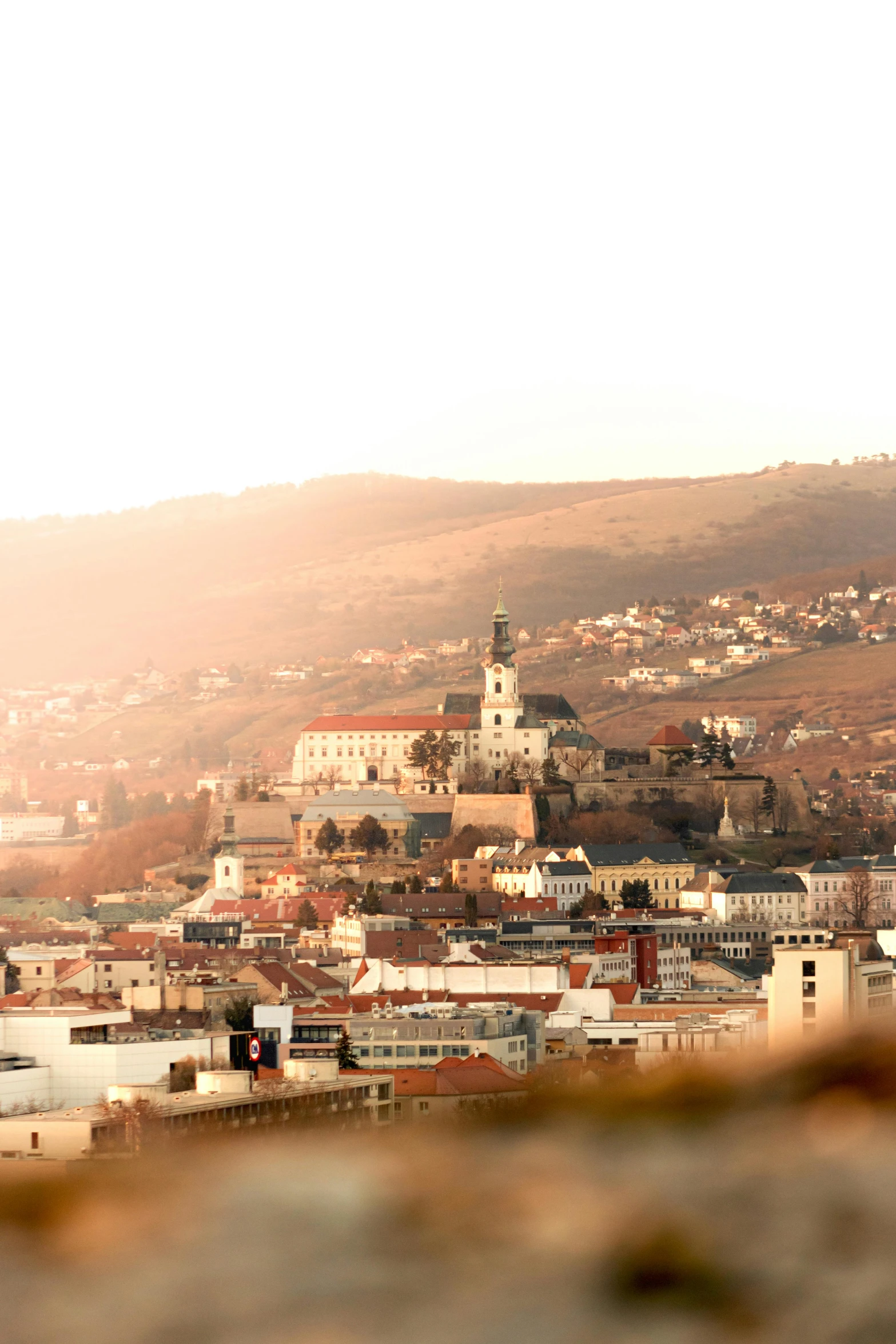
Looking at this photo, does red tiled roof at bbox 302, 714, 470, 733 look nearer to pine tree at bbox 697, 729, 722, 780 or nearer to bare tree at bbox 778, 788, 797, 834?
pine tree at bbox 697, 729, 722, 780

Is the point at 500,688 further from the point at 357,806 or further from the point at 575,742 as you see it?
the point at 357,806

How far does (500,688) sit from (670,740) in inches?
205

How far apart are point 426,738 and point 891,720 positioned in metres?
40.7

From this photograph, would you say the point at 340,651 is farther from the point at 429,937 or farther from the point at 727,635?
the point at 429,937

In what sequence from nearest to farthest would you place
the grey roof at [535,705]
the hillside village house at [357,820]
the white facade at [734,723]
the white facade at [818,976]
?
1. the white facade at [818,976]
2. the hillside village house at [357,820]
3. the grey roof at [535,705]
4. the white facade at [734,723]

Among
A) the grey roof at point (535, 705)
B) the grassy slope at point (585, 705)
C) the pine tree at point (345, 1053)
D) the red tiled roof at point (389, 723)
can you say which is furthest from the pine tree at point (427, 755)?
the pine tree at point (345, 1053)

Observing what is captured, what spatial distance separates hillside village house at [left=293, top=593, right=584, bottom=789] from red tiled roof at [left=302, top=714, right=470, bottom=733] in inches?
1.0

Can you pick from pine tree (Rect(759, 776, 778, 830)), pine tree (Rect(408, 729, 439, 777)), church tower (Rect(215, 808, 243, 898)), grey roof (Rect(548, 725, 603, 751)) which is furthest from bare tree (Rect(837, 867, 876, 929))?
pine tree (Rect(408, 729, 439, 777))

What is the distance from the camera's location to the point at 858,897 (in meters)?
52.2

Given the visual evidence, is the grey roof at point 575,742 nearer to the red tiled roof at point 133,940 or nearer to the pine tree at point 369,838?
the pine tree at point 369,838

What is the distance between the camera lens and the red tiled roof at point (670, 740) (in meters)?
68.6

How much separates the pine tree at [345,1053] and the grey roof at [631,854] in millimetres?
30300

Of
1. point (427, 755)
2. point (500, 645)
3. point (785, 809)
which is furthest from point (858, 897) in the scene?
point (500, 645)

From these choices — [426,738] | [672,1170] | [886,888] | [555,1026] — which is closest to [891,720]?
[426,738]
